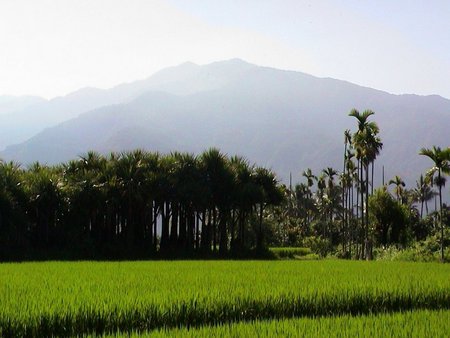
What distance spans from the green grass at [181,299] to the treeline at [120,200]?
18.7 metres

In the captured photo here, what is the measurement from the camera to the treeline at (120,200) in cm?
3750

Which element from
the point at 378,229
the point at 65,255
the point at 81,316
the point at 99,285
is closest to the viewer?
the point at 81,316

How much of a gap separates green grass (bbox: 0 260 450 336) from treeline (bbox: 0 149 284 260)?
61.3ft

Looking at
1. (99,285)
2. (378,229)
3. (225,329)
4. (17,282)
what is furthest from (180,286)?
(378,229)

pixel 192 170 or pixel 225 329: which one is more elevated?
pixel 192 170

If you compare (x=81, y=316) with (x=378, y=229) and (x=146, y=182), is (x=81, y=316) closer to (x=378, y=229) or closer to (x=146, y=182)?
(x=146, y=182)

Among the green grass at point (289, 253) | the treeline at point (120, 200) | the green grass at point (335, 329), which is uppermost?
the treeline at point (120, 200)

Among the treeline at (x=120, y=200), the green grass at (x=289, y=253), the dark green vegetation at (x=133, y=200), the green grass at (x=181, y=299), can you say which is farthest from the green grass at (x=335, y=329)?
the green grass at (x=289, y=253)

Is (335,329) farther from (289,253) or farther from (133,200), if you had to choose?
(289,253)

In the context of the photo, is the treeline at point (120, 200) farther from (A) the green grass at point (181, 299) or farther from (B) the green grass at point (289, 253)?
(A) the green grass at point (181, 299)

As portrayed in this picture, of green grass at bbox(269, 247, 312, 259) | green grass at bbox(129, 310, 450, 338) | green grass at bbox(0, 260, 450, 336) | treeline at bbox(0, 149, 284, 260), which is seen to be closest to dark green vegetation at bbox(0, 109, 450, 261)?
treeline at bbox(0, 149, 284, 260)

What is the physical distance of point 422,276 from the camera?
67.3 ft

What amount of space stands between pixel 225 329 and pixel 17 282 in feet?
28.8

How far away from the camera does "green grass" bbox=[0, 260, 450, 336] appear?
1136cm
